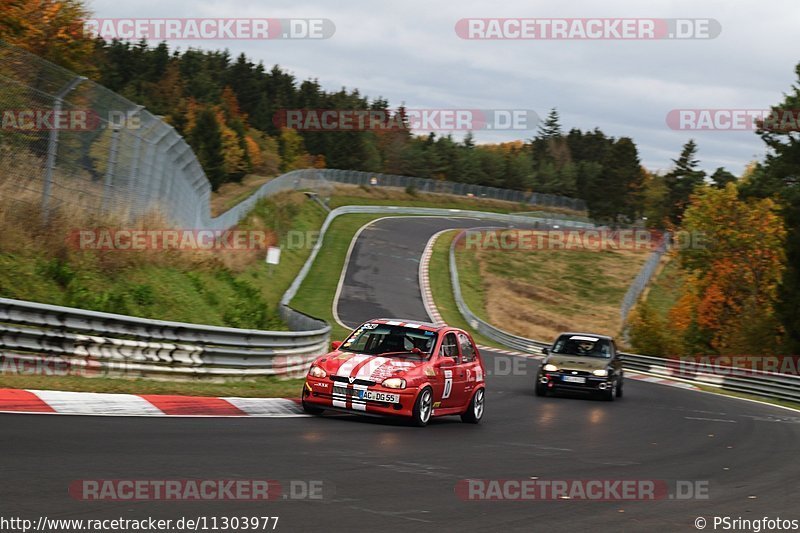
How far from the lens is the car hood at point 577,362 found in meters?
21.4

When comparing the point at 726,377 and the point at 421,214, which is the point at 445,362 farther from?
the point at 421,214

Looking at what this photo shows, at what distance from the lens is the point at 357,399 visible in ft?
42.6

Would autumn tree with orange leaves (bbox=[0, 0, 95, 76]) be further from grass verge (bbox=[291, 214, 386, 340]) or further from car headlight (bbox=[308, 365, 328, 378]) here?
car headlight (bbox=[308, 365, 328, 378])

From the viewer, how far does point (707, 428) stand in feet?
55.2

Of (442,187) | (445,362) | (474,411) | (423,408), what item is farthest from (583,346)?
(442,187)

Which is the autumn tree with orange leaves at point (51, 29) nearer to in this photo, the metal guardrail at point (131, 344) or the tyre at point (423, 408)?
the metal guardrail at point (131, 344)

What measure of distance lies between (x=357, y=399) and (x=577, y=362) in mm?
9675

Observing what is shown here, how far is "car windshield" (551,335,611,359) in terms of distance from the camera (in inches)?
871

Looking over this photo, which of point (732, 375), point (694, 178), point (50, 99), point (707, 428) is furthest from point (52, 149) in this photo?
point (694, 178)

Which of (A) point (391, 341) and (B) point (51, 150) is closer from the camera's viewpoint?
(A) point (391, 341)

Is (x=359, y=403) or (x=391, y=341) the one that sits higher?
(x=391, y=341)

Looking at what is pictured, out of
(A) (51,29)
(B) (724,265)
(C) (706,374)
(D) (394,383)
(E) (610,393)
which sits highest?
(A) (51,29)

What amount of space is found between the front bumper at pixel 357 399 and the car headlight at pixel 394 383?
0.04 meters

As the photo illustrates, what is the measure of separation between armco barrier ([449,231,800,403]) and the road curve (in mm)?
11491
